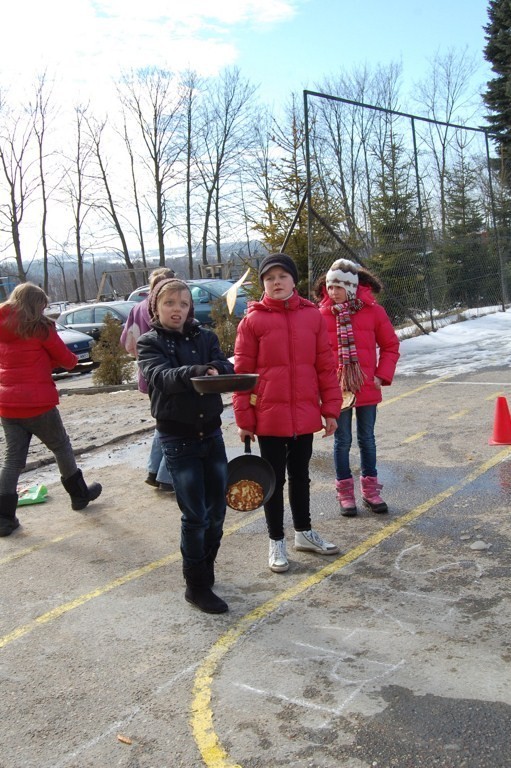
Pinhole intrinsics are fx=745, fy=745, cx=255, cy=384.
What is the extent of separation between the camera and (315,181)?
1244 centimetres

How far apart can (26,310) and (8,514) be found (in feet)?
5.06

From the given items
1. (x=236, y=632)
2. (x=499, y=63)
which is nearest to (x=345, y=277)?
(x=236, y=632)

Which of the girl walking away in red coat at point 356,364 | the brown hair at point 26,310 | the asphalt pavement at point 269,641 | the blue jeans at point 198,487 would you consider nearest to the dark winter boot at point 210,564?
the blue jeans at point 198,487

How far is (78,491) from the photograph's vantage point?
5.95 metres

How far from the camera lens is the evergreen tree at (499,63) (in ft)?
107

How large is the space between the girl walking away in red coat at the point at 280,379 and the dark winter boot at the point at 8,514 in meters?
2.22

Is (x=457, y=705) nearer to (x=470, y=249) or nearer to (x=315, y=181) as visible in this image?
(x=315, y=181)

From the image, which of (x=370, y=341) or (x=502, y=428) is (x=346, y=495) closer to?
(x=370, y=341)

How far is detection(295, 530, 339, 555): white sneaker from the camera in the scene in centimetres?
458

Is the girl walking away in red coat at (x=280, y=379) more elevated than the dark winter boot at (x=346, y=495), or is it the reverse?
the girl walking away in red coat at (x=280, y=379)

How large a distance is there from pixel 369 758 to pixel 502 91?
35125 millimetres

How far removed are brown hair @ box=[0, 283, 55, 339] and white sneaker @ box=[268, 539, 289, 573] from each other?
2.45 m

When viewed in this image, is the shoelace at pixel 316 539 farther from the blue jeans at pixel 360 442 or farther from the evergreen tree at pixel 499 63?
the evergreen tree at pixel 499 63

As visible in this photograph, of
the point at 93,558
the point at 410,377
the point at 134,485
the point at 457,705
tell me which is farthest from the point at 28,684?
the point at 410,377
